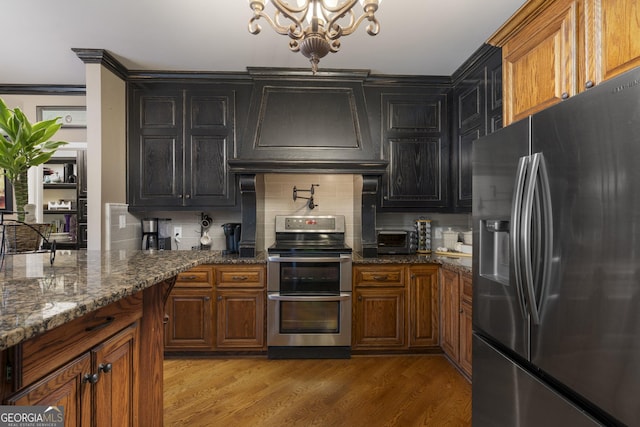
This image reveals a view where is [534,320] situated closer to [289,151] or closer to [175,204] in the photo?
[289,151]

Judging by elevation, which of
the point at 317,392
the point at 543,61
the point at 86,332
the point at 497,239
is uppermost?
the point at 543,61

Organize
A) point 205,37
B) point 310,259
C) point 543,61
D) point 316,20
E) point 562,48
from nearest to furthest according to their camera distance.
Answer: point 316,20 → point 562,48 → point 543,61 → point 205,37 → point 310,259

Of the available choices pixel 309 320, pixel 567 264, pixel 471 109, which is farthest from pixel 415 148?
pixel 567 264

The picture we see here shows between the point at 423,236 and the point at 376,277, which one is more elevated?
the point at 423,236

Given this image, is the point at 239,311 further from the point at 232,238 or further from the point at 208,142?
the point at 208,142

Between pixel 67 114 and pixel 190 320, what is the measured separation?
8.45 ft

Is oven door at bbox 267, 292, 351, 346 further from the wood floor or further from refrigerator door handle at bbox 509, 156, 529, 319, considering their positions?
refrigerator door handle at bbox 509, 156, 529, 319

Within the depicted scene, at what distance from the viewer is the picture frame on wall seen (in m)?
3.31

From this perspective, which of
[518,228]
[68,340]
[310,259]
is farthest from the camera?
[310,259]

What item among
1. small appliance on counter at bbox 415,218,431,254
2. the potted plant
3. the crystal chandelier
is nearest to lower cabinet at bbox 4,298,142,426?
the potted plant

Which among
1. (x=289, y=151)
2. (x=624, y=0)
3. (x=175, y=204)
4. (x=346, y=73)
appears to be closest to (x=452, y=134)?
(x=346, y=73)

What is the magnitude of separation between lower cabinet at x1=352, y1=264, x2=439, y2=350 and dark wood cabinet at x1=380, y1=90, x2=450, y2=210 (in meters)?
0.68

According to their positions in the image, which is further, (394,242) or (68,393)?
(394,242)

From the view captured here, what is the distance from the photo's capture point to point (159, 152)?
303cm
